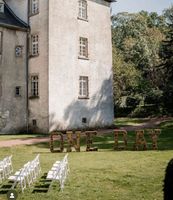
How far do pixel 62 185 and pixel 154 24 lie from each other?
217 ft

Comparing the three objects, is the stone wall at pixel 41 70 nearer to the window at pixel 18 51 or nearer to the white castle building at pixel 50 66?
the white castle building at pixel 50 66

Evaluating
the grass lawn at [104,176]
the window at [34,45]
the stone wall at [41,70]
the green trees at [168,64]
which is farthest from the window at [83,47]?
the grass lawn at [104,176]

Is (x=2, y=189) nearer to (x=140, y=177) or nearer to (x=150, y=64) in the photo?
(x=140, y=177)

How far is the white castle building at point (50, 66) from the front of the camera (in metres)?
27.1

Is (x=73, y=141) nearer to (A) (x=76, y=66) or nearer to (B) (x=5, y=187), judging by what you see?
(B) (x=5, y=187)

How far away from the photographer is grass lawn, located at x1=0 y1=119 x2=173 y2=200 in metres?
9.57

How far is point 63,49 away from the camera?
2783 centimetres

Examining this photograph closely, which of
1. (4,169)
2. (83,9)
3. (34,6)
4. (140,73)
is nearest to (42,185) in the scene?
(4,169)

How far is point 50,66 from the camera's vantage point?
26859 millimetres

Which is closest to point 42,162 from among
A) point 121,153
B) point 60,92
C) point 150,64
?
point 121,153

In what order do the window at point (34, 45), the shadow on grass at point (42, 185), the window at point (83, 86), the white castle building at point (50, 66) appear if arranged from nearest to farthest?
the shadow on grass at point (42, 185) → the white castle building at point (50, 66) → the window at point (34, 45) → the window at point (83, 86)

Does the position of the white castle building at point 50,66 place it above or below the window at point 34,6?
below

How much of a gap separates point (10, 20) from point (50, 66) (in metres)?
5.65

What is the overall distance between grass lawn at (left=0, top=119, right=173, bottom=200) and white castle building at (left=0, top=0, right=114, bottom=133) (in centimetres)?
968
